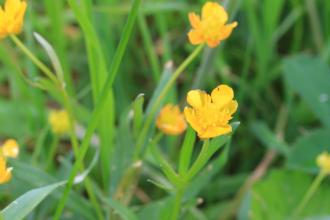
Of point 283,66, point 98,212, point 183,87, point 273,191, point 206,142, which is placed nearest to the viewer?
point 206,142

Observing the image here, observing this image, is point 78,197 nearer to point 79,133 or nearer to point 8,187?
point 8,187

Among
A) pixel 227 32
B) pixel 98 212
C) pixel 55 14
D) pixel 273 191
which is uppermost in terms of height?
pixel 55 14

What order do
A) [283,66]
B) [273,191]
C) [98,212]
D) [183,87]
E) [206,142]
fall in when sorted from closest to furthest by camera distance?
[206,142]
[98,212]
[273,191]
[283,66]
[183,87]

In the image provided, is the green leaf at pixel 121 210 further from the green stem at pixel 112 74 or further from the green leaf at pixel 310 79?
the green leaf at pixel 310 79

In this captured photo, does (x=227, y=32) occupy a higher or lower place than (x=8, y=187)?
higher

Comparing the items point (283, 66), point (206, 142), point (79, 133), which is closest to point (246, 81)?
point (283, 66)

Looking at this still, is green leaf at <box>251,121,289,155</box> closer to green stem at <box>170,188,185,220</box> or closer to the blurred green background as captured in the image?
the blurred green background

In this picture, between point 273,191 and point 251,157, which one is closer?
point 273,191
